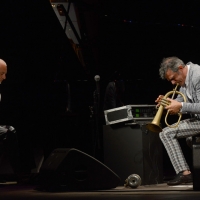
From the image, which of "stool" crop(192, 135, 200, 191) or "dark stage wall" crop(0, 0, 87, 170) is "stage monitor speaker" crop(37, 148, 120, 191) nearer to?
"stool" crop(192, 135, 200, 191)

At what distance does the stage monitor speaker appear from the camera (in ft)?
12.2

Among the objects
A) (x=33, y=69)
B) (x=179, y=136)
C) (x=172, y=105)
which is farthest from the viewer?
(x=33, y=69)

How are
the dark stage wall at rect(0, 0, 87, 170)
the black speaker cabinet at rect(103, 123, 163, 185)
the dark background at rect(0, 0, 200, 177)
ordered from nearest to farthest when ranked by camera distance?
1. the black speaker cabinet at rect(103, 123, 163, 185)
2. the dark stage wall at rect(0, 0, 87, 170)
3. the dark background at rect(0, 0, 200, 177)

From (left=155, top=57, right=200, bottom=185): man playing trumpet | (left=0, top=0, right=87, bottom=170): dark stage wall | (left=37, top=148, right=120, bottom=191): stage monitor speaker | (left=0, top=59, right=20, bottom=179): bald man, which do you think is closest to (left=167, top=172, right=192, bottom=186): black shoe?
(left=155, top=57, right=200, bottom=185): man playing trumpet

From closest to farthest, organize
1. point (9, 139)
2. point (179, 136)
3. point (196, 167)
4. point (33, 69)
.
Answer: point (196, 167) < point (179, 136) < point (9, 139) < point (33, 69)

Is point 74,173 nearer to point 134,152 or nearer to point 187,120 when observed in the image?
point 134,152

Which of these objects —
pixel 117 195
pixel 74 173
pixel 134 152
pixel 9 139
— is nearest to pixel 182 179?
pixel 134 152

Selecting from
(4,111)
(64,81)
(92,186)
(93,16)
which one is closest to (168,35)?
(93,16)

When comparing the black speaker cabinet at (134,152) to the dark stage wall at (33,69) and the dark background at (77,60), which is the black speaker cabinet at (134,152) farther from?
the dark stage wall at (33,69)

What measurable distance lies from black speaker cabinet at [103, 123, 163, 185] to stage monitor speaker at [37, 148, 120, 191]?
2.47 ft

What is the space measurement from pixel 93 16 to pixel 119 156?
2823 mm

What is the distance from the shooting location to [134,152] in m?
4.56

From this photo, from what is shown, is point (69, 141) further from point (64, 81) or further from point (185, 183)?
point (185, 183)

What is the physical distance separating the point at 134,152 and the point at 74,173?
39.6 inches
